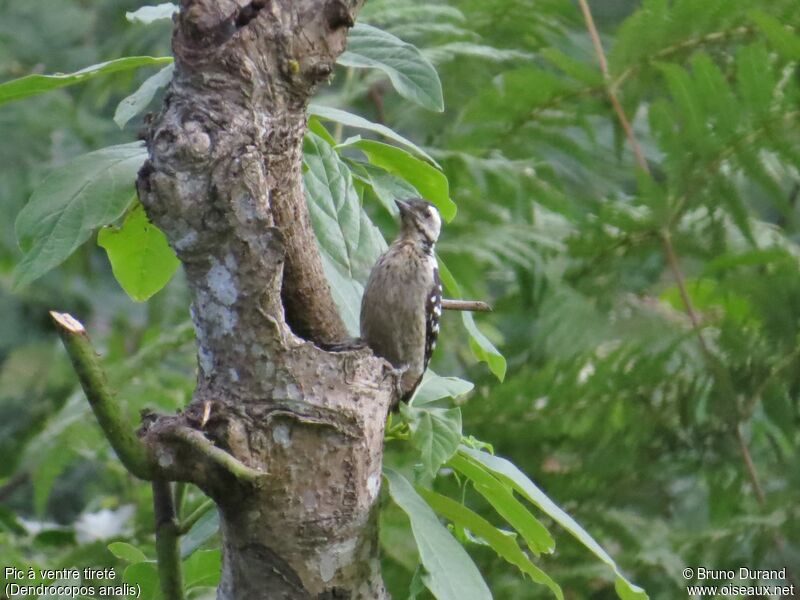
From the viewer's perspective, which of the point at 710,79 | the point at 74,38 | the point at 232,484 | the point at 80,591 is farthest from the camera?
the point at 74,38

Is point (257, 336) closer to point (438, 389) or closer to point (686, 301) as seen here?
point (438, 389)

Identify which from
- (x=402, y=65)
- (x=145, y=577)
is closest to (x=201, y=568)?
(x=145, y=577)

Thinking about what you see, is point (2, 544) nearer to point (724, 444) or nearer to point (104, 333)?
point (724, 444)

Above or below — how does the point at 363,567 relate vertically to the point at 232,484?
below

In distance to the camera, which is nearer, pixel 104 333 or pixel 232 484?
pixel 232 484

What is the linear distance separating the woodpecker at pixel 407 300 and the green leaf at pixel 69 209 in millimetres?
406

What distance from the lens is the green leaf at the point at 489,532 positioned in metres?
1.50

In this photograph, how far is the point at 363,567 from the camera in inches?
54.9

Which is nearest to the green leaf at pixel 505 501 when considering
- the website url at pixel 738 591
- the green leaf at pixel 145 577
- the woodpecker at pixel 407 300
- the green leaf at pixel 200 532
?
the woodpecker at pixel 407 300

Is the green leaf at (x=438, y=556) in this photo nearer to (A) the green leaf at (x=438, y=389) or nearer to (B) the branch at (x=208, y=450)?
(A) the green leaf at (x=438, y=389)

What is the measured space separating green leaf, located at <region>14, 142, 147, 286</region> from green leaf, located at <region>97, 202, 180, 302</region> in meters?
0.12

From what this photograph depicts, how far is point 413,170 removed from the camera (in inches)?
63.9

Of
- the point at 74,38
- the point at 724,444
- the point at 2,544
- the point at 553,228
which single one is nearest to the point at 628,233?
the point at 553,228

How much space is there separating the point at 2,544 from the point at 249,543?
1.65 m
